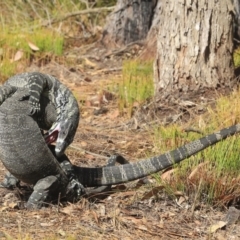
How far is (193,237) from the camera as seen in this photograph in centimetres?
454

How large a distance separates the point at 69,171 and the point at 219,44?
279cm

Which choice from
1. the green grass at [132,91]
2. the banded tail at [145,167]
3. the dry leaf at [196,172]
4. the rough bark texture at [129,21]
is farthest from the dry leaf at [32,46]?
the dry leaf at [196,172]

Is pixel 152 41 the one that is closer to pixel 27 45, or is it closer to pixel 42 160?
pixel 27 45

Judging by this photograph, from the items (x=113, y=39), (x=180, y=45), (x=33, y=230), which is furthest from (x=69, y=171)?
(x=113, y=39)

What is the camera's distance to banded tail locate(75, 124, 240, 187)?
515 cm

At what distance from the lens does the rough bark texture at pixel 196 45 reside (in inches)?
287

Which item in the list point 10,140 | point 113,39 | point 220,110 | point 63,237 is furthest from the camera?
point 113,39

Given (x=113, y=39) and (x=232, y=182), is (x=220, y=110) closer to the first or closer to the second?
(x=232, y=182)

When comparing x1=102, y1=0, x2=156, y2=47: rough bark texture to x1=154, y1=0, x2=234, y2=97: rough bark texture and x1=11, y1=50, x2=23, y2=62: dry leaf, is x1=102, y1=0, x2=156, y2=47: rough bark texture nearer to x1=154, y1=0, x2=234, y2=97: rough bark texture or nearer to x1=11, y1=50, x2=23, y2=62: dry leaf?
x1=11, y1=50, x2=23, y2=62: dry leaf

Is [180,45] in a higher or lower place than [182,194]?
higher

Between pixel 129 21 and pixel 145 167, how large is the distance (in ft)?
17.0

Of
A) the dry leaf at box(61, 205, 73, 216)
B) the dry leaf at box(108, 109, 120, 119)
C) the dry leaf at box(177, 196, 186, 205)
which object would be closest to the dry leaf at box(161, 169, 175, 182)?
the dry leaf at box(177, 196, 186, 205)

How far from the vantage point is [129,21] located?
10148 mm

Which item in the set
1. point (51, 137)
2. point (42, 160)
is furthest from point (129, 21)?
point (42, 160)
